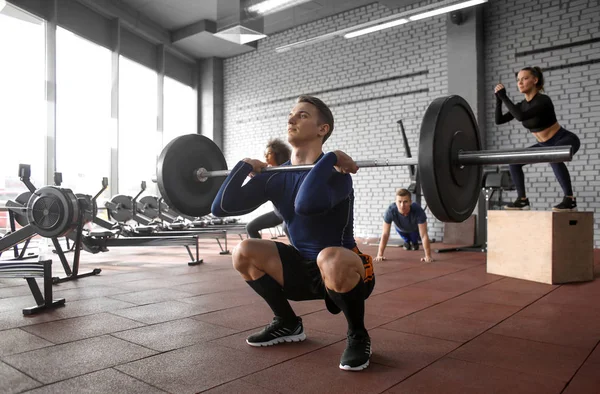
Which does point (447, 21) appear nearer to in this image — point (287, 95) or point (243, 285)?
point (287, 95)

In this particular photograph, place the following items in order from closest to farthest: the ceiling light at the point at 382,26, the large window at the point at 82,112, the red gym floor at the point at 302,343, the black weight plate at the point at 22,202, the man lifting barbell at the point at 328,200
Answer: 1. the red gym floor at the point at 302,343
2. the man lifting barbell at the point at 328,200
3. the black weight plate at the point at 22,202
4. the ceiling light at the point at 382,26
5. the large window at the point at 82,112

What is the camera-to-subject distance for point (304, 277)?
1.79 meters

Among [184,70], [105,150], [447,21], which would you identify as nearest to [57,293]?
[105,150]

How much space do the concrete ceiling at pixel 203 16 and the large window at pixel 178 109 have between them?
0.76 m

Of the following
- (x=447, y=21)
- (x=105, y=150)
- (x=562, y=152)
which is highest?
(x=447, y=21)

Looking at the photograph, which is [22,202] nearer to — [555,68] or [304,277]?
[304,277]

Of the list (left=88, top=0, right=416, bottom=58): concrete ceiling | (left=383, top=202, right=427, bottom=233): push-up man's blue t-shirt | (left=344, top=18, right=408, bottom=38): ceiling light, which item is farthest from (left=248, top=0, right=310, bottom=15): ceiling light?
(left=383, top=202, right=427, bottom=233): push-up man's blue t-shirt

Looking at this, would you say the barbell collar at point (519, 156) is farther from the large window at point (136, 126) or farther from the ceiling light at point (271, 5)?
the large window at point (136, 126)

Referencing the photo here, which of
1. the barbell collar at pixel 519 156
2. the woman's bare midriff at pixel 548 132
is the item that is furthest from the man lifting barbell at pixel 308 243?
the woman's bare midriff at pixel 548 132

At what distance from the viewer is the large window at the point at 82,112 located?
21.9 ft

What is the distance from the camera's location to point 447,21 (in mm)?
6777

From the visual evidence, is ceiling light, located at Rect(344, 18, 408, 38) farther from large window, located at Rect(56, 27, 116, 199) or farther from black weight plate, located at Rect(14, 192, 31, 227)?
black weight plate, located at Rect(14, 192, 31, 227)

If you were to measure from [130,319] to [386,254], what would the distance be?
340cm

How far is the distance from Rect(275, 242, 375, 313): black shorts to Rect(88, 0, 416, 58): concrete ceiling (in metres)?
5.76
